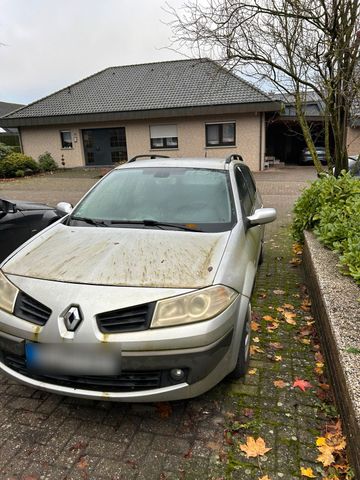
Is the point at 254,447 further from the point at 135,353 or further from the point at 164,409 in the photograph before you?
the point at 135,353

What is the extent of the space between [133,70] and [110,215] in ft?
82.0

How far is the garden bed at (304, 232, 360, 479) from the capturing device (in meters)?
2.06

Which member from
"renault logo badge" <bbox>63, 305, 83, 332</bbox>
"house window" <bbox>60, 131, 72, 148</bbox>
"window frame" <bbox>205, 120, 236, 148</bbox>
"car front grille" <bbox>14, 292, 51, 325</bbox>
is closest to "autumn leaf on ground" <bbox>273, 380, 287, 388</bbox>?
"renault logo badge" <bbox>63, 305, 83, 332</bbox>

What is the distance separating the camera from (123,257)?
9.02 feet

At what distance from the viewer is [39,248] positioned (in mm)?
3055

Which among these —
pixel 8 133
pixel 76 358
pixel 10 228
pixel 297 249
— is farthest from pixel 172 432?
pixel 8 133

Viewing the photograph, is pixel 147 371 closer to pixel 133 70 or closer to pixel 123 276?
pixel 123 276

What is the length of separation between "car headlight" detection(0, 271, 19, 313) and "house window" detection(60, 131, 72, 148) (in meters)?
22.9

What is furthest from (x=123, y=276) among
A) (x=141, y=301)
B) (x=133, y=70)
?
(x=133, y=70)

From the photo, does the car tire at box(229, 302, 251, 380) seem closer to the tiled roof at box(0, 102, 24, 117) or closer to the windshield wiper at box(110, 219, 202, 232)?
the windshield wiper at box(110, 219, 202, 232)

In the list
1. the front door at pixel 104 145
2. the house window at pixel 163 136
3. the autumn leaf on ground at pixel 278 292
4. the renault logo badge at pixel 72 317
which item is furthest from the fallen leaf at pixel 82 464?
the front door at pixel 104 145

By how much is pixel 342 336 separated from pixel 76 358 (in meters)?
1.71

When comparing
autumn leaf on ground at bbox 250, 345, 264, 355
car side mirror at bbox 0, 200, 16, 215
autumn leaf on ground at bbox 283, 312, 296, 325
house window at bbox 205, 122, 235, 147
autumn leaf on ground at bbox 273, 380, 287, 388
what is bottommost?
autumn leaf on ground at bbox 283, 312, 296, 325

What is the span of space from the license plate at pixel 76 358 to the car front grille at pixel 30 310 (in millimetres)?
152
